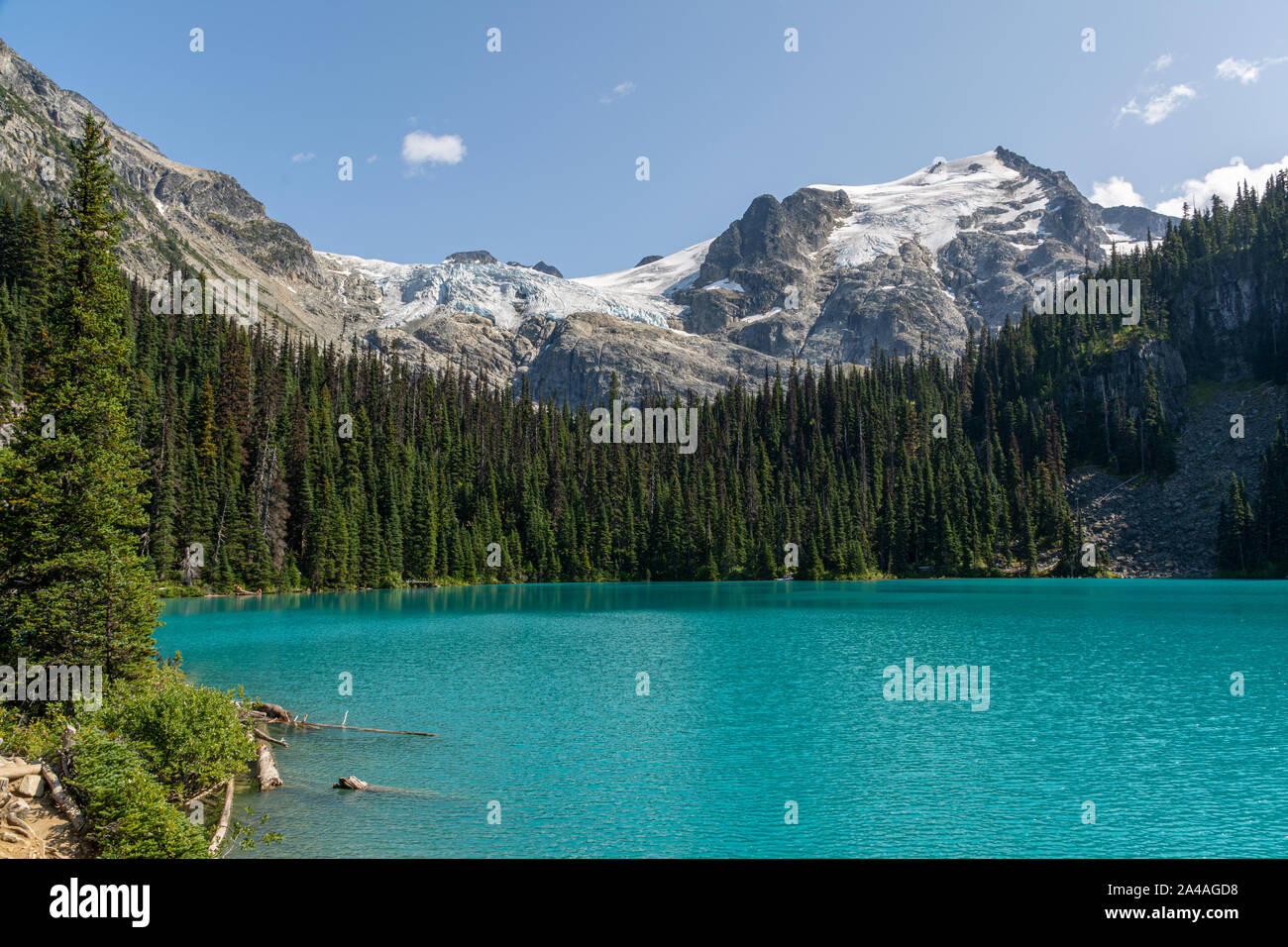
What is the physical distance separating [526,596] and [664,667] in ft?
197

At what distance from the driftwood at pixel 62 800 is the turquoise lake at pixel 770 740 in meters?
3.73

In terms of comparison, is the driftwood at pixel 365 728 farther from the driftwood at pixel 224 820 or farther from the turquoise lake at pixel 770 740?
the driftwood at pixel 224 820

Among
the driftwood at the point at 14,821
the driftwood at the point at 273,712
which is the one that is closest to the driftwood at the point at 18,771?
the driftwood at the point at 14,821

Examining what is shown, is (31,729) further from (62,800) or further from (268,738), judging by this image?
(62,800)

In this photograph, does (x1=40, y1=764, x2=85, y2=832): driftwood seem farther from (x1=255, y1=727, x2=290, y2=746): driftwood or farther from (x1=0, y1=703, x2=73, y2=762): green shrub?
(x1=255, y1=727, x2=290, y2=746): driftwood

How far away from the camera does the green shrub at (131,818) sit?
13.2 m

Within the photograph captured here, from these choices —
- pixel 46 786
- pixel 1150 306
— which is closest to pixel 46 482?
pixel 46 786

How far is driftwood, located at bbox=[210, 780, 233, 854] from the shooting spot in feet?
51.5

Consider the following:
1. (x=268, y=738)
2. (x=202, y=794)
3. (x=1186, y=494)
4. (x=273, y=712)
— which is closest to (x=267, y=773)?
(x=202, y=794)

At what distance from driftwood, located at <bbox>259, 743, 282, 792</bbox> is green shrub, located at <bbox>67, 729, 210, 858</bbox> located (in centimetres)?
682

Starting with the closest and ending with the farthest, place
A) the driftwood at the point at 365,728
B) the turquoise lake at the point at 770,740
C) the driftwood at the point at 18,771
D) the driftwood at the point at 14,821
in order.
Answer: the driftwood at the point at 14,821, the driftwood at the point at 18,771, the turquoise lake at the point at 770,740, the driftwood at the point at 365,728

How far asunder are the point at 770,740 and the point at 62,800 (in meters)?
19.7

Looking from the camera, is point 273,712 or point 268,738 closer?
point 268,738

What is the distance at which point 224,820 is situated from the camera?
A: 680 inches
